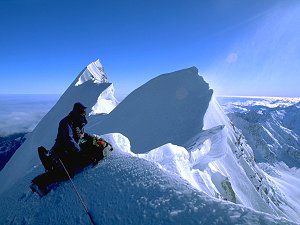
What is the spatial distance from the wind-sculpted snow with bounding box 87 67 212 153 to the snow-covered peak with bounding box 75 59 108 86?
29.6 m

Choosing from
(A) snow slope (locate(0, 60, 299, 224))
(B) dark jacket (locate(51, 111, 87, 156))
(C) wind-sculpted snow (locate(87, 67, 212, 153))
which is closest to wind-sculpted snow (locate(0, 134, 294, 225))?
(A) snow slope (locate(0, 60, 299, 224))

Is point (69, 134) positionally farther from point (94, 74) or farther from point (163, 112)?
point (94, 74)

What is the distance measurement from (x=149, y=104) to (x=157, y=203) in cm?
2955

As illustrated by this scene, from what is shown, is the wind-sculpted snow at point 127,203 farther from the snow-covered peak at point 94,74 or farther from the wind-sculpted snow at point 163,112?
the snow-covered peak at point 94,74

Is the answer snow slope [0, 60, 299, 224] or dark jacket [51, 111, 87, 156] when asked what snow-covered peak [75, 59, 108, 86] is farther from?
dark jacket [51, 111, 87, 156]

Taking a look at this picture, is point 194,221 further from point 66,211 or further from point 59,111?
point 59,111

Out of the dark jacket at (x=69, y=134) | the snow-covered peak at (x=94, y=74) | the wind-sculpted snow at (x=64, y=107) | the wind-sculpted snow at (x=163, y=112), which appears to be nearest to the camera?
the dark jacket at (x=69, y=134)

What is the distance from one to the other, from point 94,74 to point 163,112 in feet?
153

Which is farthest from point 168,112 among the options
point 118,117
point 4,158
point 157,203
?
point 4,158

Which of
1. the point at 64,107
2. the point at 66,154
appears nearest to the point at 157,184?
the point at 66,154

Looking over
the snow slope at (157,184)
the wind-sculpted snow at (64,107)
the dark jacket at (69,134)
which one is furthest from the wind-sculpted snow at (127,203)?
the wind-sculpted snow at (64,107)

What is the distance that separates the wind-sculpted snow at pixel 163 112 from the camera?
2894 centimetres

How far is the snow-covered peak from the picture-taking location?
66.0 metres

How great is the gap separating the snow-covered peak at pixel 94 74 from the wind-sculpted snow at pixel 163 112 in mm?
29638
